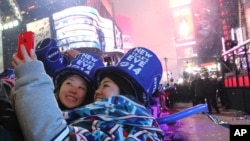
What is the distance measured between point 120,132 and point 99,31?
58.0 meters

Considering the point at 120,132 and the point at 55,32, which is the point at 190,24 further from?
the point at 120,132

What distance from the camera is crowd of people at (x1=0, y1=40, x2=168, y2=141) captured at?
3.62ft

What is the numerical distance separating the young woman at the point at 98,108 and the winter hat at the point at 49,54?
0.35 meters

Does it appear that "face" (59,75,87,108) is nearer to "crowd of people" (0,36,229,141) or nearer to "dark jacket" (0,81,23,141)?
"crowd of people" (0,36,229,141)

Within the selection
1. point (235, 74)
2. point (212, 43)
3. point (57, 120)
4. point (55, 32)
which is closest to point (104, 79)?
point (57, 120)

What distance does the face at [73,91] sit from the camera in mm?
2178

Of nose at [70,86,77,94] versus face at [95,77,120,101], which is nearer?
face at [95,77,120,101]

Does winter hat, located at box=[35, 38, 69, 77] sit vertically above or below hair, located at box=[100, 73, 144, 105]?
above

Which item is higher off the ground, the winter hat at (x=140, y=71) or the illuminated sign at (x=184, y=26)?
the illuminated sign at (x=184, y=26)

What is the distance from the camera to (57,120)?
1145 millimetres

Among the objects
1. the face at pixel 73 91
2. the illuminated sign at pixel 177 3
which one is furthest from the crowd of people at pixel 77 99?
the illuminated sign at pixel 177 3

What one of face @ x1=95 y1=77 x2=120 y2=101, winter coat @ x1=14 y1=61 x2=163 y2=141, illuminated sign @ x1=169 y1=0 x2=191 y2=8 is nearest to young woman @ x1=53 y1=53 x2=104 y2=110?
face @ x1=95 y1=77 x2=120 y2=101

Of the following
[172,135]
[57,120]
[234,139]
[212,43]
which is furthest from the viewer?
[212,43]

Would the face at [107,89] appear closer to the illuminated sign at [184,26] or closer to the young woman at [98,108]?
the young woman at [98,108]
